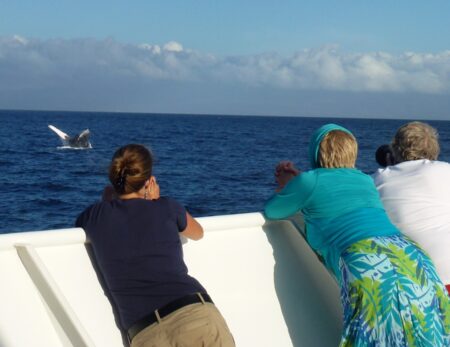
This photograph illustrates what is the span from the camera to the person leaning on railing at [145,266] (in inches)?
110

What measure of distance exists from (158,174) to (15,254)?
28500 millimetres

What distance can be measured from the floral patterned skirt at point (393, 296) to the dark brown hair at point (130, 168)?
93 cm

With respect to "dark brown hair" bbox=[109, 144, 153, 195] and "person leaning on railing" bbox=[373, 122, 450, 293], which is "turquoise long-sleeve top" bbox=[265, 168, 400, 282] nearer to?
"person leaning on railing" bbox=[373, 122, 450, 293]

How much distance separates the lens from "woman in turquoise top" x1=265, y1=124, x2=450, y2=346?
2742 millimetres

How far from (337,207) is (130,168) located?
3.02ft

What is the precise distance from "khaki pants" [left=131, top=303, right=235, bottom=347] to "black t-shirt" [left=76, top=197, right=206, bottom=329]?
75mm

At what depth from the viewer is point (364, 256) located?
2.81 metres

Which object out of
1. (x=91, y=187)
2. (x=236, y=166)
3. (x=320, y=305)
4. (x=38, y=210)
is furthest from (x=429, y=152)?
(x=236, y=166)

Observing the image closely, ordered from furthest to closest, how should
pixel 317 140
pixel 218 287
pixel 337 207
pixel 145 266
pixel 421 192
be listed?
pixel 218 287 → pixel 421 192 → pixel 317 140 → pixel 337 207 → pixel 145 266

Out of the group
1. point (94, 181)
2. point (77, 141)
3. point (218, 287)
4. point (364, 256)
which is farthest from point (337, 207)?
point (77, 141)

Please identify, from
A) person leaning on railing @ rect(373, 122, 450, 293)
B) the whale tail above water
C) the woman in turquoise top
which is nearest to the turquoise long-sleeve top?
the woman in turquoise top

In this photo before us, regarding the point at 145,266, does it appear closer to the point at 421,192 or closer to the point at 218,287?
the point at 218,287

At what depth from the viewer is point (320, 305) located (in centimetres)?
369

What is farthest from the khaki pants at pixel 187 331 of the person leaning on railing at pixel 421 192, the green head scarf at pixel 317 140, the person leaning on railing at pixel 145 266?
the person leaning on railing at pixel 421 192
